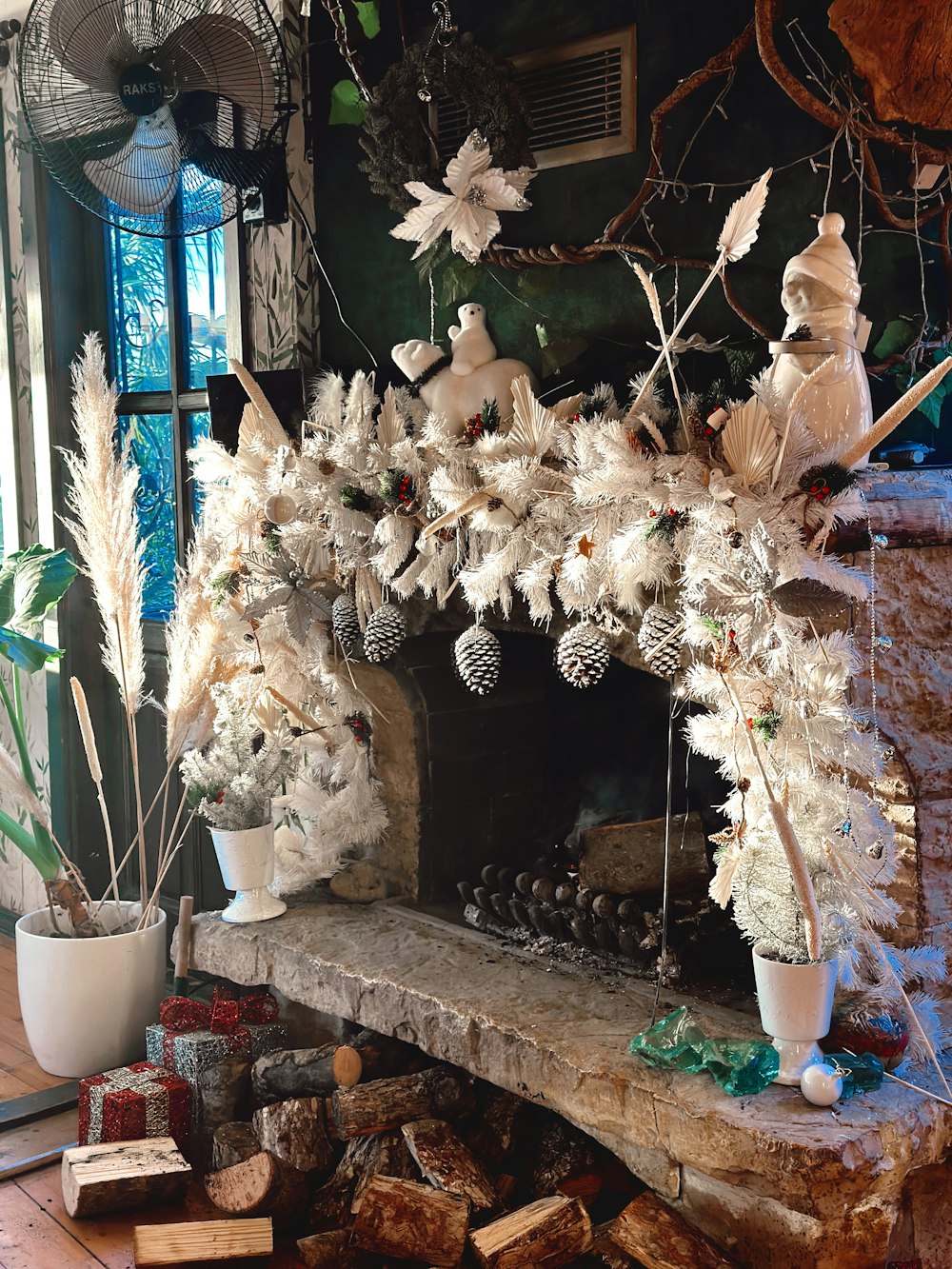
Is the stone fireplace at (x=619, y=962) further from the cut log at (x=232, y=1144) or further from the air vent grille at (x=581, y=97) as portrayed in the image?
the air vent grille at (x=581, y=97)

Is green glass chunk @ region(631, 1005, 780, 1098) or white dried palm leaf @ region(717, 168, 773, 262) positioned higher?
white dried palm leaf @ region(717, 168, 773, 262)

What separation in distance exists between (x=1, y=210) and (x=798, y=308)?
2485 mm

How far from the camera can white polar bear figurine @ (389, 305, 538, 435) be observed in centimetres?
249

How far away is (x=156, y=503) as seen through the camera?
3.56 metres

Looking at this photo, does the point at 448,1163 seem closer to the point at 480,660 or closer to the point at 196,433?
the point at 480,660

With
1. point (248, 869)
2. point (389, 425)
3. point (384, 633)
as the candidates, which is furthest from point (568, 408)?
point (248, 869)

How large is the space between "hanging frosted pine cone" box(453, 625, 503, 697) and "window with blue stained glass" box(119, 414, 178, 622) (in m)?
1.31

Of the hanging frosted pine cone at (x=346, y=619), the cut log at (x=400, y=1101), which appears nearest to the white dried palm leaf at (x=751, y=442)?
the hanging frosted pine cone at (x=346, y=619)

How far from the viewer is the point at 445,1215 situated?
7.19 feet

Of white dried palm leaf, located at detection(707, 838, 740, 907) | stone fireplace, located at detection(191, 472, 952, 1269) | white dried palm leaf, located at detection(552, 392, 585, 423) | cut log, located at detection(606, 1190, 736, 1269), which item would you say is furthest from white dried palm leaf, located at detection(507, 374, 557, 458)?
cut log, located at detection(606, 1190, 736, 1269)

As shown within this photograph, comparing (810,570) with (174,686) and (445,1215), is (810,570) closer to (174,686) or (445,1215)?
(445,1215)

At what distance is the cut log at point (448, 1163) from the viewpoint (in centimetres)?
226

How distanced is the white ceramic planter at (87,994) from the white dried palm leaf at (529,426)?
1406mm

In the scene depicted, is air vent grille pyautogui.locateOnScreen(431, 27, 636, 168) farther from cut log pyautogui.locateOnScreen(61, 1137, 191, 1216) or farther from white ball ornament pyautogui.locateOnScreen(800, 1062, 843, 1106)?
cut log pyautogui.locateOnScreen(61, 1137, 191, 1216)
